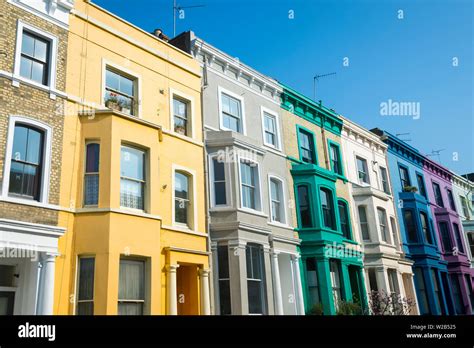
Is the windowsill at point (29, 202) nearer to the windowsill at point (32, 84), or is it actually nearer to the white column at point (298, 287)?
the windowsill at point (32, 84)

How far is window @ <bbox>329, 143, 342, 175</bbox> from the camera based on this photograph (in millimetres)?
19516

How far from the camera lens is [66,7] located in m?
11.4

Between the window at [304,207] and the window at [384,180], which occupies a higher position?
the window at [384,180]

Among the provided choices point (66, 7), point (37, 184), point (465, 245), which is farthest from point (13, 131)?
point (465, 245)

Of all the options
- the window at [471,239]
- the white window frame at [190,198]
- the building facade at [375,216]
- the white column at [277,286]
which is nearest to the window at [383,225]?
the building facade at [375,216]

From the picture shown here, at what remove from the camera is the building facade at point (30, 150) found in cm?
909

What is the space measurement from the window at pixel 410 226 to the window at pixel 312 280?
25.0 feet

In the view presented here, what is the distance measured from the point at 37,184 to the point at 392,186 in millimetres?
17447

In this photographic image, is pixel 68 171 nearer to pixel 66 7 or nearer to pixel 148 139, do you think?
pixel 148 139

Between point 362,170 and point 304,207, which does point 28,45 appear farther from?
point 362,170

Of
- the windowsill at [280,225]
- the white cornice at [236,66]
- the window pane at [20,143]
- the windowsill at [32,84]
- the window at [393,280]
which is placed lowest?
the window at [393,280]

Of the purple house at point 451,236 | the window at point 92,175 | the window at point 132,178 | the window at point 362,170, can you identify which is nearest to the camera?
the window at point 92,175

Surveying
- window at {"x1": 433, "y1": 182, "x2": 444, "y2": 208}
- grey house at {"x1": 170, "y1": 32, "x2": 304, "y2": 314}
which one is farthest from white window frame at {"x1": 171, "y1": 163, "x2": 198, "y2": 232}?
window at {"x1": 433, "y1": 182, "x2": 444, "y2": 208}

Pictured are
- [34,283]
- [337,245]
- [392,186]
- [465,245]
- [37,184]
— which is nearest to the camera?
[34,283]
